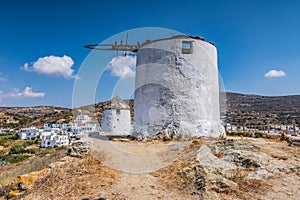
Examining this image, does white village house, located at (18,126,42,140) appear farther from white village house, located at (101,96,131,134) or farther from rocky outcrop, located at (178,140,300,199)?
rocky outcrop, located at (178,140,300,199)

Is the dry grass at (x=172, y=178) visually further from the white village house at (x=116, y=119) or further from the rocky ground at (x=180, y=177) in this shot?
the white village house at (x=116, y=119)

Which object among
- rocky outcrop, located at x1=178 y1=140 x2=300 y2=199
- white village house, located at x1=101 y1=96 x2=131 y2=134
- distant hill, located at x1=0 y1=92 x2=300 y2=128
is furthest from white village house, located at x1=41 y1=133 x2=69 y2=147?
rocky outcrop, located at x1=178 y1=140 x2=300 y2=199

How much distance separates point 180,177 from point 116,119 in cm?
1277

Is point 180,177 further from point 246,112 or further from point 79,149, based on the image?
point 246,112

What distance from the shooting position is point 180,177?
4895mm

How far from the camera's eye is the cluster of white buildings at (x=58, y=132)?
38.3m

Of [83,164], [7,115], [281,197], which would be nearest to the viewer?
[281,197]

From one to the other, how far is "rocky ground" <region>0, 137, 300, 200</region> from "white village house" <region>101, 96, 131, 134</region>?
34.6 ft

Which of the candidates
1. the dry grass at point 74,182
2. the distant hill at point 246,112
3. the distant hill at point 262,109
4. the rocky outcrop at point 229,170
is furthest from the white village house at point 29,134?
the rocky outcrop at point 229,170

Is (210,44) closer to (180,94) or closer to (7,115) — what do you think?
(180,94)

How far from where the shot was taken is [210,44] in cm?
1177

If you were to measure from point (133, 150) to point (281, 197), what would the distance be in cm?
560

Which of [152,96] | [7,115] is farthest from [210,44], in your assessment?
[7,115]

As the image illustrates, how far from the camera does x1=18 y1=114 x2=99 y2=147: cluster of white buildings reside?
3827 centimetres
